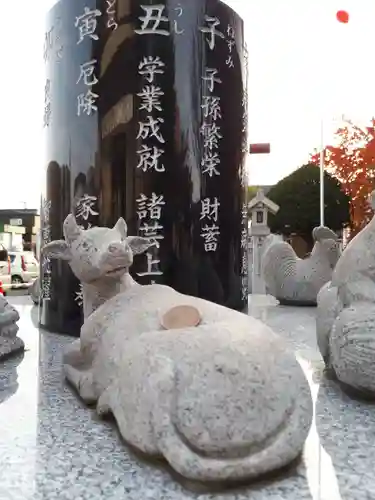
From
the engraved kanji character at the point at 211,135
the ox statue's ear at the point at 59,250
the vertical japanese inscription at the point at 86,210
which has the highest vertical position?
the engraved kanji character at the point at 211,135

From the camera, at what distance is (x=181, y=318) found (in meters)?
1.73

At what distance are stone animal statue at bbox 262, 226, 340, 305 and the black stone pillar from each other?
61.0 inches

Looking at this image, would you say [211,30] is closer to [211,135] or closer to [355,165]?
[211,135]

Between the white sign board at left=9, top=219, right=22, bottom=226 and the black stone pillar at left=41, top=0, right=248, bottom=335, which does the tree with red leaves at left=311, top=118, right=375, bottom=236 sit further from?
the white sign board at left=9, top=219, right=22, bottom=226

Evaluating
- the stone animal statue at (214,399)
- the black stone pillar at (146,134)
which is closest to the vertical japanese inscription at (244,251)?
the black stone pillar at (146,134)

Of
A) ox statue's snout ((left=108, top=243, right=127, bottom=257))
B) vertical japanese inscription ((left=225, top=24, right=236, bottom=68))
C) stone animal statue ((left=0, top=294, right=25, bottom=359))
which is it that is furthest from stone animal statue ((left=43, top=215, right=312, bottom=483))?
vertical japanese inscription ((left=225, top=24, right=236, bottom=68))

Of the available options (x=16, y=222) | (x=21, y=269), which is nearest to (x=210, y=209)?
(x=21, y=269)

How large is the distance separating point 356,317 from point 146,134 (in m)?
1.82

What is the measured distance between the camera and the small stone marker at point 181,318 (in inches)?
67.4

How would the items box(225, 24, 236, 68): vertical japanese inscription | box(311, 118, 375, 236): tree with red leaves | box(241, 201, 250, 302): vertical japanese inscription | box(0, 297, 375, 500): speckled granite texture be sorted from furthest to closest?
box(311, 118, 375, 236): tree with red leaves, box(241, 201, 250, 302): vertical japanese inscription, box(225, 24, 236, 68): vertical japanese inscription, box(0, 297, 375, 500): speckled granite texture

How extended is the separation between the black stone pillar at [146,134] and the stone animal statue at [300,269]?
1549mm

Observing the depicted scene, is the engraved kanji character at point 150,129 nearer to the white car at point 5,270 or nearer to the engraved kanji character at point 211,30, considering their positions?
the engraved kanji character at point 211,30

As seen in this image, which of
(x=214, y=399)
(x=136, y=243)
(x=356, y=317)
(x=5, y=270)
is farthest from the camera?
(x=5, y=270)

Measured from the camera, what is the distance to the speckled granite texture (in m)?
1.35
